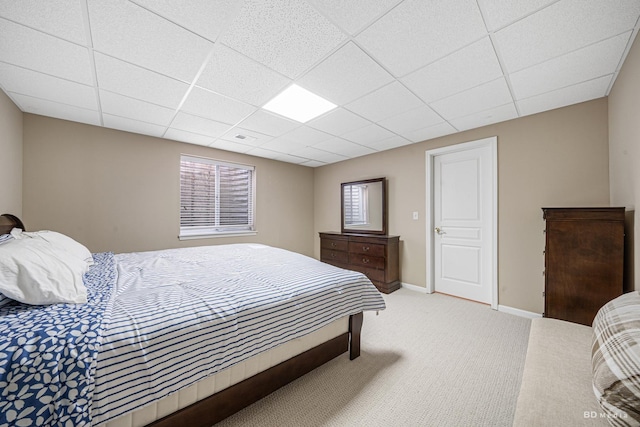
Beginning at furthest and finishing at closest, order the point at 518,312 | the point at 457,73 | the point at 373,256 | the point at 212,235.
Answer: the point at 212,235 < the point at 373,256 < the point at 518,312 < the point at 457,73

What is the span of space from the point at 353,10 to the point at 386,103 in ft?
4.03

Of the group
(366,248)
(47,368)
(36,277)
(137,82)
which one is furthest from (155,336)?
(366,248)

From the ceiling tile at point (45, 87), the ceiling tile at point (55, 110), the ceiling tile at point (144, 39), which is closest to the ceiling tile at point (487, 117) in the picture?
the ceiling tile at point (144, 39)

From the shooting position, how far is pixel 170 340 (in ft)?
3.74

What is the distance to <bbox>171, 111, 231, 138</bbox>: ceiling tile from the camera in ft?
9.57

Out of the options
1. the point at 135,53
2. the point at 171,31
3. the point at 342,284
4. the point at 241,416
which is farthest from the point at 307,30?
the point at 241,416

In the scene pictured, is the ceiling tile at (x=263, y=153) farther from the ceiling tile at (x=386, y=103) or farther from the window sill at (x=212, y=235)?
the ceiling tile at (x=386, y=103)

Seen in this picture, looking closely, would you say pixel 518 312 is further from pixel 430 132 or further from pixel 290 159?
pixel 290 159

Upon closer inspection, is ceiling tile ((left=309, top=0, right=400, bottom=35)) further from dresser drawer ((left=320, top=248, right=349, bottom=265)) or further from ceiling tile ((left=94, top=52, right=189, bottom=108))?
dresser drawer ((left=320, top=248, right=349, bottom=265))

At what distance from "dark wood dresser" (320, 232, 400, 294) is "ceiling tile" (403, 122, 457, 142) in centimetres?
158

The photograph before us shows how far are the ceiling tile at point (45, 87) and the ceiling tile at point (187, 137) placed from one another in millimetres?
926

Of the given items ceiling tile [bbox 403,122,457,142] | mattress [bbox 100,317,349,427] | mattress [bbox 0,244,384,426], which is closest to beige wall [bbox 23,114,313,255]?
mattress [bbox 0,244,384,426]

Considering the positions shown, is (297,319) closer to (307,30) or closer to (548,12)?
(307,30)

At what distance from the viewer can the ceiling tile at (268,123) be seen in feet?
9.34
